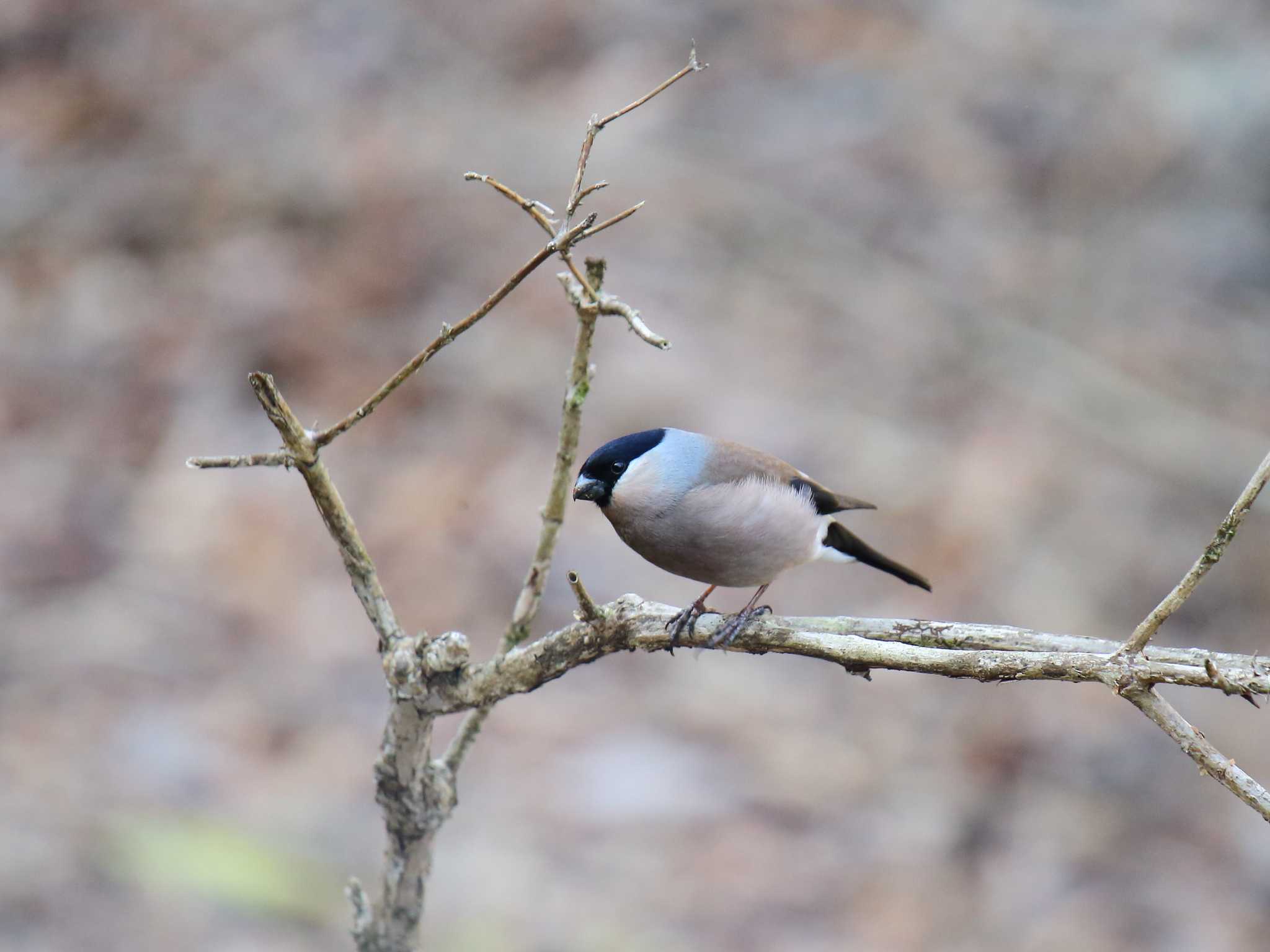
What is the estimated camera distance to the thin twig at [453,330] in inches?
82.0

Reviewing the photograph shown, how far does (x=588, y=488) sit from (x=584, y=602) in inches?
35.7

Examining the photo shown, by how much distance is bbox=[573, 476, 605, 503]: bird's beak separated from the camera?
3.06 metres

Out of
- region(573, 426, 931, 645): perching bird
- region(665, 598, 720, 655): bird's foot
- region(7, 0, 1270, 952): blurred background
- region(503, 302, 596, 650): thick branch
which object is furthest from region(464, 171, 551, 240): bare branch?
region(7, 0, 1270, 952): blurred background

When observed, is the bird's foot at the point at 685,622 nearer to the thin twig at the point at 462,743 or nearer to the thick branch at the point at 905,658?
the thick branch at the point at 905,658

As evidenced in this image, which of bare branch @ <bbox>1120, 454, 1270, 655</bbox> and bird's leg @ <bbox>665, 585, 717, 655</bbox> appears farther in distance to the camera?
bird's leg @ <bbox>665, 585, 717, 655</bbox>

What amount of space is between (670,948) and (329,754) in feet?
5.57

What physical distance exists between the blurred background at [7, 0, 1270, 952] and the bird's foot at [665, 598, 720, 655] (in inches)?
86.9

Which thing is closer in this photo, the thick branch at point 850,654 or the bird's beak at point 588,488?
the thick branch at point 850,654

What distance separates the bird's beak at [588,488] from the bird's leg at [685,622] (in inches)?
14.4

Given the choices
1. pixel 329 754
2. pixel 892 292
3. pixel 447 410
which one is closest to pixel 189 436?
pixel 447 410

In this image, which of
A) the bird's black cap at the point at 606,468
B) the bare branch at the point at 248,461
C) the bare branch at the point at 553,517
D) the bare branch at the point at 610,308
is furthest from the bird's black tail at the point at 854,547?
the bare branch at the point at 248,461

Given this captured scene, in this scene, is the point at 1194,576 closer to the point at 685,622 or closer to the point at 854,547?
the point at 685,622

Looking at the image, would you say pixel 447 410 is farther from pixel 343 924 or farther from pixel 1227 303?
pixel 1227 303

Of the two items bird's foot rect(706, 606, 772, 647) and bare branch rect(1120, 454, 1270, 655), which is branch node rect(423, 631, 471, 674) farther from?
bare branch rect(1120, 454, 1270, 655)
